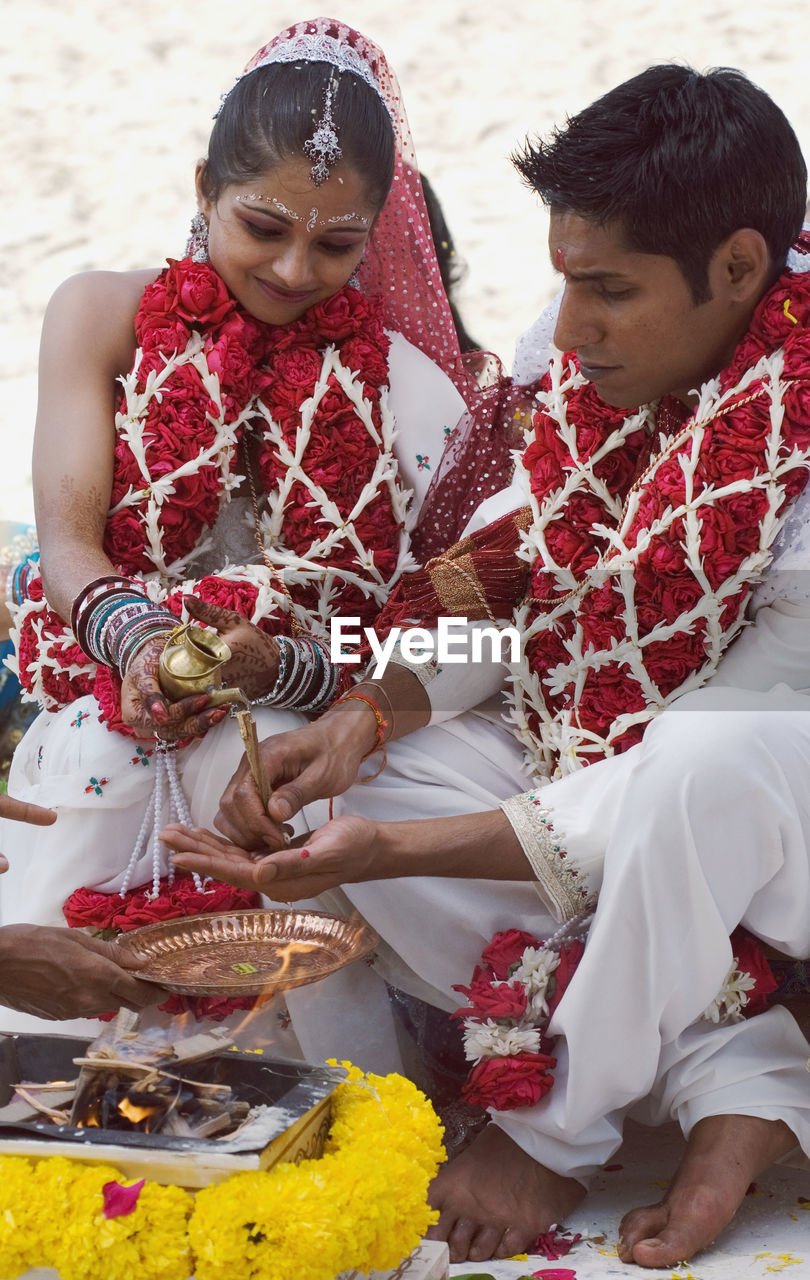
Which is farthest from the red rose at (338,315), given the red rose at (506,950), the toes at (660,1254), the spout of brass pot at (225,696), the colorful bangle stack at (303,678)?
the toes at (660,1254)

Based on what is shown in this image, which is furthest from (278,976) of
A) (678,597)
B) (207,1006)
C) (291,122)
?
(291,122)

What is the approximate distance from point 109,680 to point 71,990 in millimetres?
696

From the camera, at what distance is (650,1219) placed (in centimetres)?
202

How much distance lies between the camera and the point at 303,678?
267 cm

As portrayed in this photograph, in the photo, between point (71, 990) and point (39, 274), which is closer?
point (71, 990)

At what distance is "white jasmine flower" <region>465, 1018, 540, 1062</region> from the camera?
2186mm

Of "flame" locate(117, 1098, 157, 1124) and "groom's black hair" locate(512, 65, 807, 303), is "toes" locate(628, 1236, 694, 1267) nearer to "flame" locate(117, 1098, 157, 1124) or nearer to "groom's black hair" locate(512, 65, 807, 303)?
"flame" locate(117, 1098, 157, 1124)

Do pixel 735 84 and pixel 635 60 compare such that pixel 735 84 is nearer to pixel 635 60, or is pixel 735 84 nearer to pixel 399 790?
pixel 399 790

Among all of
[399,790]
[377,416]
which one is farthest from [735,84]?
[399,790]

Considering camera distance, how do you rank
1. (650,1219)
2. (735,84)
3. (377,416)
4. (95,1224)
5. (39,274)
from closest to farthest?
(95,1224) → (650,1219) → (735,84) → (377,416) → (39,274)

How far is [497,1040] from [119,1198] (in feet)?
2.51

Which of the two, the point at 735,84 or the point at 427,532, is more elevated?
the point at 735,84

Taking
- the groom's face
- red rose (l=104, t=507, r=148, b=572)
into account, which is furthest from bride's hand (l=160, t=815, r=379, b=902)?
the groom's face

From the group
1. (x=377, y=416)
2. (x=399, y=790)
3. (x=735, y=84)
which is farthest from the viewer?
(x=377, y=416)
